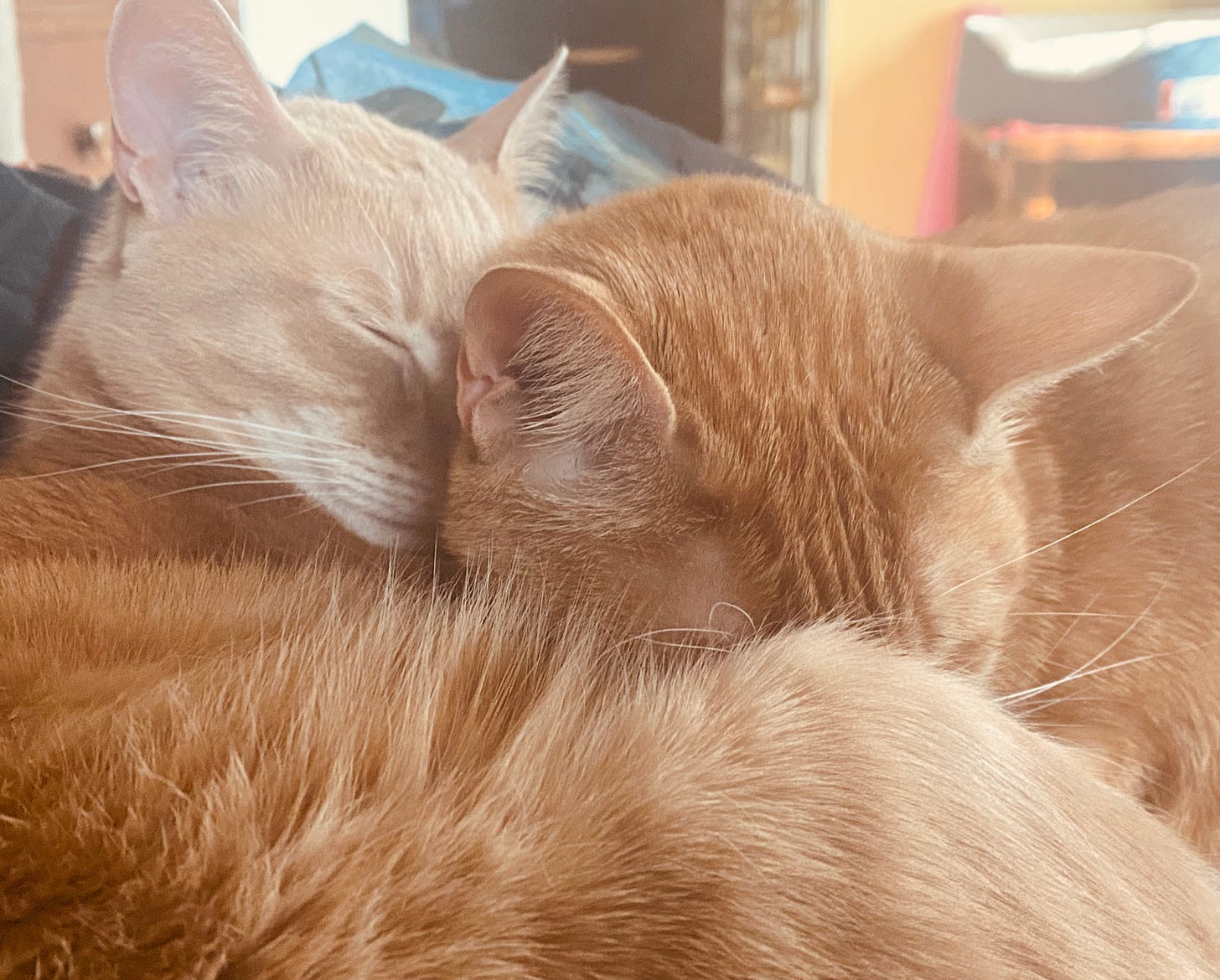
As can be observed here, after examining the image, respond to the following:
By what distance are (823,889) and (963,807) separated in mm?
114

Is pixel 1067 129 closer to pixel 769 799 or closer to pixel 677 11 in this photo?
pixel 677 11

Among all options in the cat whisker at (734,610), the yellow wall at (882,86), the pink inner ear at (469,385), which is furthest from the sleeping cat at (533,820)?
the yellow wall at (882,86)

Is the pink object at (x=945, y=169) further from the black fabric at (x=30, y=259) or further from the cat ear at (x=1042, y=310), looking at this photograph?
the black fabric at (x=30, y=259)

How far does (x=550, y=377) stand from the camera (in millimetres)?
729

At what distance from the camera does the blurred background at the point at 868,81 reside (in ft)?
5.06

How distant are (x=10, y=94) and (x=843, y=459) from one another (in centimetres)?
111

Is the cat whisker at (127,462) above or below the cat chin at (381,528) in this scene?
above

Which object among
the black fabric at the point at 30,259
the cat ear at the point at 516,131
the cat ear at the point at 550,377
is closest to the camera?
the cat ear at the point at 550,377

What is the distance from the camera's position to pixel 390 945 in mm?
408

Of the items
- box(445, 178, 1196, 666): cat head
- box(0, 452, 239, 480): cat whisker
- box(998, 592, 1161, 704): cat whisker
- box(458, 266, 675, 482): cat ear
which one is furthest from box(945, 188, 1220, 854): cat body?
box(0, 452, 239, 480): cat whisker

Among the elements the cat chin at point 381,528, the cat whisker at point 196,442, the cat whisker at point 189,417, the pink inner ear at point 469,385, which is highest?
the pink inner ear at point 469,385

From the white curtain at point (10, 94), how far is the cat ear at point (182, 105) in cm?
32

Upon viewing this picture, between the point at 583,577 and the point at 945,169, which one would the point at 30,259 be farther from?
the point at 945,169

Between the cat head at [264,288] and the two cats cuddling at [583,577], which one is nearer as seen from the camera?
the two cats cuddling at [583,577]
